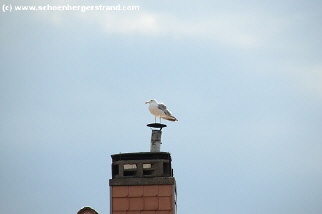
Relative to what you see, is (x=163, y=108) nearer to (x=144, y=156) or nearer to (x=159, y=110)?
(x=159, y=110)

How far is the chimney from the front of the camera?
693 inches

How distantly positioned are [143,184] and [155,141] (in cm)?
156

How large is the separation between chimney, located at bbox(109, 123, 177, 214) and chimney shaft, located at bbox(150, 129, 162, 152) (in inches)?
26.2

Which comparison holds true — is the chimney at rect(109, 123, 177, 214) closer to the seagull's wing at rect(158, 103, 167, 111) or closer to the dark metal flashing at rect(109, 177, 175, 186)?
the dark metal flashing at rect(109, 177, 175, 186)

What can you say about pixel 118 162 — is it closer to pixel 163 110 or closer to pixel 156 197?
pixel 156 197

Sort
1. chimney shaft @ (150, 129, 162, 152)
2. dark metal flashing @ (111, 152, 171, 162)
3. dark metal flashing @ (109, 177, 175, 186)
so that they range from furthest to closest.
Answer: chimney shaft @ (150, 129, 162, 152), dark metal flashing @ (111, 152, 171, 162), dark metal flashing @ (109, 177, 175, 186)

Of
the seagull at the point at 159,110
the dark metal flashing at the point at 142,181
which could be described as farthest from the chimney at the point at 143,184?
the seagull at the point at 159,110

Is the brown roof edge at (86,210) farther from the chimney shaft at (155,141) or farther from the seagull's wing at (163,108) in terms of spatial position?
the seagull's wing at (163,108)

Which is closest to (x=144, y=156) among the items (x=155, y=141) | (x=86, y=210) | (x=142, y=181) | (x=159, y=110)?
(x=142, y=181)

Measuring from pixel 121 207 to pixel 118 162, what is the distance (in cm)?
113

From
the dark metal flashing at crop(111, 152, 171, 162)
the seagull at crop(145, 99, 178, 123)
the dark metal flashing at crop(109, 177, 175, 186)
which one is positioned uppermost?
the seagull at crop(145, 99, 178, 123)

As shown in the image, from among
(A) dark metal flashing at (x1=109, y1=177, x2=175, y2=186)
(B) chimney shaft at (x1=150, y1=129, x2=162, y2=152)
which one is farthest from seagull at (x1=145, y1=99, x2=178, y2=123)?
(A) dark metal flashing at (x1=109, y1=177, x2=175, y2=186)

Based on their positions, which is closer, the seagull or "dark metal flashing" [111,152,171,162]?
"dark metal flashing" [111,152,171,162]

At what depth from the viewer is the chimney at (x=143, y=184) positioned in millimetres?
17594
